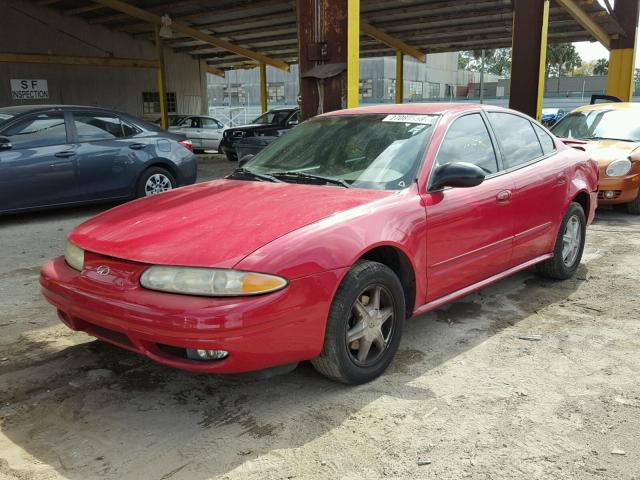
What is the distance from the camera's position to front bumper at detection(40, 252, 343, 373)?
2562 millimetres

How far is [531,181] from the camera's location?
430cm

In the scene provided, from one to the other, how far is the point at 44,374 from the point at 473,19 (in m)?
16.9

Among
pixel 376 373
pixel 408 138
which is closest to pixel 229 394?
pixel 376 373

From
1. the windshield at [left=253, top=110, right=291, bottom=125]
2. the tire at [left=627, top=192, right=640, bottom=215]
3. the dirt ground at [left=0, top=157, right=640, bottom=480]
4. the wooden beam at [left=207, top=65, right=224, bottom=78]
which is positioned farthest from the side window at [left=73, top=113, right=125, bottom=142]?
the wooden beam at [left=207, top=65, right=224, bottom=78]

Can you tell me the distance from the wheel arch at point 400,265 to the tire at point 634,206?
19.8 feet

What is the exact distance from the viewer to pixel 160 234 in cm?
300

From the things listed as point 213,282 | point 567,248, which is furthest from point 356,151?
point 567,248

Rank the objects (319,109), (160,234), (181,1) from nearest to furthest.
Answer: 1. (160,234)
2. (319,109)
3. (181,1)

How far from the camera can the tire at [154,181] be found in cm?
820

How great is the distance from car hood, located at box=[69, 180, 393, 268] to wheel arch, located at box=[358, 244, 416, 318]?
0.96 feet

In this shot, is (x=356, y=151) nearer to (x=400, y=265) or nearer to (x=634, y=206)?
(x=400, y=265)

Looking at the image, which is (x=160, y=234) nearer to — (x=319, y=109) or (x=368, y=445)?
(x=368, y=445)

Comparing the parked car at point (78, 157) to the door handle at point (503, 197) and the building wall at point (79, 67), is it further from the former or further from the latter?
the building wall at point (79, 67)

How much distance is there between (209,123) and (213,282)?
18.9m
